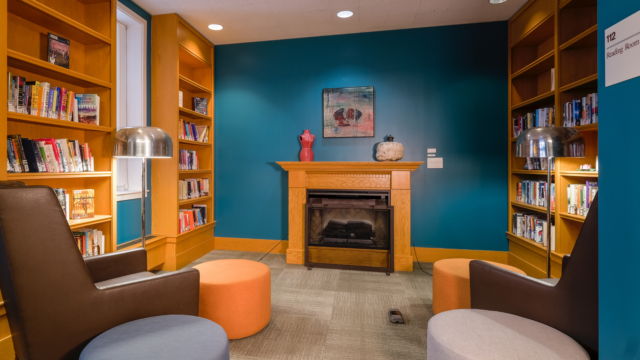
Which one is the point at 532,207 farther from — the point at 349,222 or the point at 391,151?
the point at 349,222

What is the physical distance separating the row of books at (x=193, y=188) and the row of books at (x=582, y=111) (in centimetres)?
393

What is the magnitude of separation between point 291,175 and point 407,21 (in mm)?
2271

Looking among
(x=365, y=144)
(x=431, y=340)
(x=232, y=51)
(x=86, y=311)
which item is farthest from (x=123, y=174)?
(x=431, y=340)

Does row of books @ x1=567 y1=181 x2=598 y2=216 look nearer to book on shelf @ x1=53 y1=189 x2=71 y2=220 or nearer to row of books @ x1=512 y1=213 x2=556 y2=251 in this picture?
row of books @ x1=512 y1=213 x2=556 y2=251

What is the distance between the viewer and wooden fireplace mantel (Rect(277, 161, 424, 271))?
11.0ft

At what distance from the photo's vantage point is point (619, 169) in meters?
0.83

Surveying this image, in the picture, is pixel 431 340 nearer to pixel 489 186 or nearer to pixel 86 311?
pixel 86 311

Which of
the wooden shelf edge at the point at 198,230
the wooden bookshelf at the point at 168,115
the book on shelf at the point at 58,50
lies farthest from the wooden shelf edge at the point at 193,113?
the wooden shelf edge at the point at 198,230

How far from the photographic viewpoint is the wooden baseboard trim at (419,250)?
11.7ft

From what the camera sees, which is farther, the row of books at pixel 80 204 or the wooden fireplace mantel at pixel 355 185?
the wooden fireplace mantel at pixel 355 185

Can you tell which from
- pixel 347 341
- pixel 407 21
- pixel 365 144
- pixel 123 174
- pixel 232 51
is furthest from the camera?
pixel 232 51

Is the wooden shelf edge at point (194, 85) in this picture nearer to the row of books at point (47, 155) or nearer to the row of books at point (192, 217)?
the row of books at point (47, 155)

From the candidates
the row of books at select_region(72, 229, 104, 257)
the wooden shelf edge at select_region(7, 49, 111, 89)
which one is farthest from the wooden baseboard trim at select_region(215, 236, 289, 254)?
the wooden shelf edge at select_region(7, 49, 111, 89)

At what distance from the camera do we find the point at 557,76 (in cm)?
267
